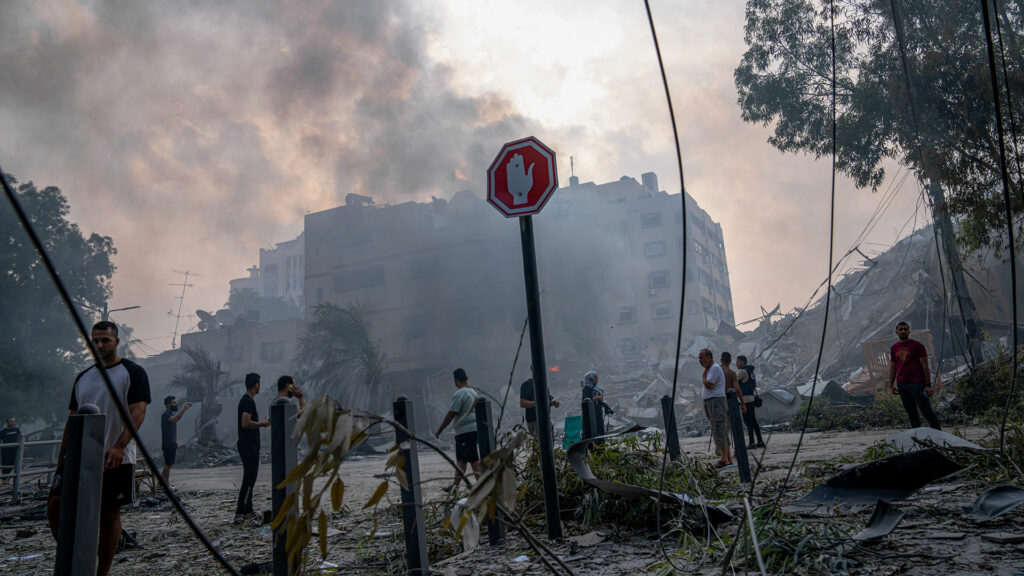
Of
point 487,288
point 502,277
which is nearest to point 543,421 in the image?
point 487,288

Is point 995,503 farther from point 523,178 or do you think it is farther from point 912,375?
point 912,375

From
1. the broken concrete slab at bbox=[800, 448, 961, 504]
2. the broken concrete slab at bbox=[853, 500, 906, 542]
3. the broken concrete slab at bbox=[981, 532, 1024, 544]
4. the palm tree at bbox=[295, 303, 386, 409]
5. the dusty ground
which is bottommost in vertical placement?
the dusty ground

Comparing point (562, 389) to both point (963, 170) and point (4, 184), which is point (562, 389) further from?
point (4, 184)

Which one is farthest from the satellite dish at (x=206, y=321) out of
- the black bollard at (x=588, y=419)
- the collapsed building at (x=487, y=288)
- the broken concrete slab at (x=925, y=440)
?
the broken concrete slab at (x=925, y=440)

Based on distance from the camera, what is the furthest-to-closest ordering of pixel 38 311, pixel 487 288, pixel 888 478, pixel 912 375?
pixel 487 288 → pixel 38 311 → pixel 912 375 → pixel 888 478

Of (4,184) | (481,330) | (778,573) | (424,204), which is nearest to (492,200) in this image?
(778,573)

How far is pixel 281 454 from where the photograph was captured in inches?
91.4

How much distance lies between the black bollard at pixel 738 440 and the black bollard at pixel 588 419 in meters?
1.36

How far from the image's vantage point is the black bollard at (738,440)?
5.65 metres

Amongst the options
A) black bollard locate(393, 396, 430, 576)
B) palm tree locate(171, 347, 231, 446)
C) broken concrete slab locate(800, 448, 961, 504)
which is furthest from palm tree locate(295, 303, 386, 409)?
broken concrete slab locate(800, 448, 961, 504)

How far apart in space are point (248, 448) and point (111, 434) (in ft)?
11.9

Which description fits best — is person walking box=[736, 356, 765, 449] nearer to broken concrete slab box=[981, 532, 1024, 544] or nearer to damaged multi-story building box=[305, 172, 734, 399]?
broken concrete slab box=[981, 532, 1024, 544]

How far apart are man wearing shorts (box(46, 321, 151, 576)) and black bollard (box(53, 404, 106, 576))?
1.49 meters

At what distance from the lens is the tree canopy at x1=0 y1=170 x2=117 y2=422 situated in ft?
76.7
